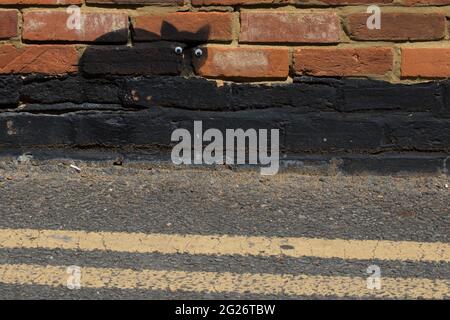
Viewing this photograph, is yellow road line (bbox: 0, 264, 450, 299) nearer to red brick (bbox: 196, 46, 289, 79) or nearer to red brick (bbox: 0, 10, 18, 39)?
red brick (bbox: 196, 46, 289, 79)

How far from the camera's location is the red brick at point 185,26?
3.41 metres

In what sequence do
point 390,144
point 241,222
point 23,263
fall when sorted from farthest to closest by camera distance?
point 390,144 → point 241,222 → point 23,263

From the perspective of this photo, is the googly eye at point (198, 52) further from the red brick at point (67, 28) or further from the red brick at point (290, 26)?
the red brick at point (67, 28)

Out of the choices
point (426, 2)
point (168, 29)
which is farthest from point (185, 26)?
point (426, 2)

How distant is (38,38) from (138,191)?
2.77ft

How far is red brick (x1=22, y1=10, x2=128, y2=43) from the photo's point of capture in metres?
3.43

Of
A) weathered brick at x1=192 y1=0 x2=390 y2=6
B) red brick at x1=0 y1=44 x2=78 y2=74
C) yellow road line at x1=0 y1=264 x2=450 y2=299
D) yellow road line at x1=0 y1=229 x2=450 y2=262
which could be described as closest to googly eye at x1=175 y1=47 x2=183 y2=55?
weathered brick at x1=192 y1=0 x2=390 y2=6

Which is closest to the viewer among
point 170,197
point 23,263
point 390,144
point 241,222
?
point 23,263

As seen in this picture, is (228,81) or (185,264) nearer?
(185,264)

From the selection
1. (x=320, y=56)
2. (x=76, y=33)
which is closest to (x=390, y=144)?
(x=320, y=56)

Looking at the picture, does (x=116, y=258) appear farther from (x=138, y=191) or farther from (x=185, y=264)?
(x=138, y=191)

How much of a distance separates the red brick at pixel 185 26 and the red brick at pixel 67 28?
80mm

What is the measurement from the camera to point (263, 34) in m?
3.41

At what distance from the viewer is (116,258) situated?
268 centimetres
